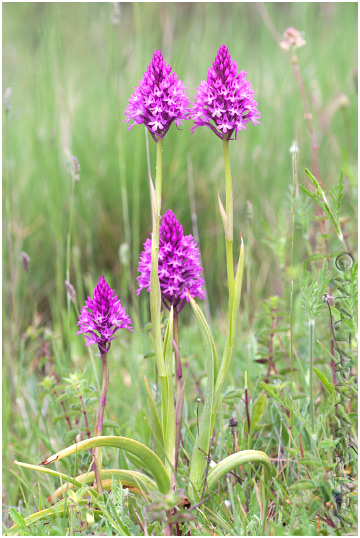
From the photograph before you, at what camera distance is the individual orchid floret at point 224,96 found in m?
1.22

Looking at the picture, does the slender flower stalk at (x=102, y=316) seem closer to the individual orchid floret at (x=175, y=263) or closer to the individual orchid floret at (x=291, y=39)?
the individual orchid floret at (x=175, y=263)

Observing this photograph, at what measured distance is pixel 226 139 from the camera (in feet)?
4.11

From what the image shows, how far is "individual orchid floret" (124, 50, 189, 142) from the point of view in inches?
48.3

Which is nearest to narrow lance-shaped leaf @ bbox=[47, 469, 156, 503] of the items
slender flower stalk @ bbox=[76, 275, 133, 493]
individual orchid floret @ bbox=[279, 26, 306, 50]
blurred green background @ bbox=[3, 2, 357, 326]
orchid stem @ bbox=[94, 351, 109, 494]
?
orchid stem @ bbox=[94, 351, 109, 494]

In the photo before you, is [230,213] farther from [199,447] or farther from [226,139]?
[199,447]

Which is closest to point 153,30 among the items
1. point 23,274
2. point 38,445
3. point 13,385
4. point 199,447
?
point 23,274

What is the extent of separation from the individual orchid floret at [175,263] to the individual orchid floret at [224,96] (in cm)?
25

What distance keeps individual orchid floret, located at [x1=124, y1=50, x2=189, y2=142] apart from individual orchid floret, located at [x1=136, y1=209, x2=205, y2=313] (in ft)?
0.72

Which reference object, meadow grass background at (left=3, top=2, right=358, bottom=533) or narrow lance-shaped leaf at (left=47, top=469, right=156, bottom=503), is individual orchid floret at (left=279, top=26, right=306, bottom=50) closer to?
meadow grass background at (left=3, top=2, right=358, bottom=533)

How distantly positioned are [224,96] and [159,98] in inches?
5.7

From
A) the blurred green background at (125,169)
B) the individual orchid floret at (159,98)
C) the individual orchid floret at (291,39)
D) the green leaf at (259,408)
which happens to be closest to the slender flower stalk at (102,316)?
the individual orchid floret at (159,98)

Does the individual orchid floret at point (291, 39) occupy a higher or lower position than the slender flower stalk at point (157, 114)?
higher

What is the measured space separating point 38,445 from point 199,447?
0.85 meters

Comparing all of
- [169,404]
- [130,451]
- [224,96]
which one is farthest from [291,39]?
[130,451]
